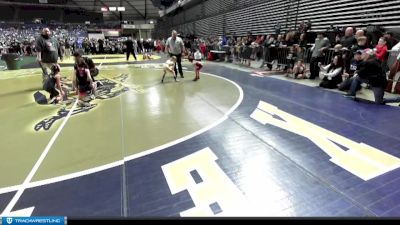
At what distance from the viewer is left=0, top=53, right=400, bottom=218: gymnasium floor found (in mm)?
2846

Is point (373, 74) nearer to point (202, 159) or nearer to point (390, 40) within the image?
point (390, 40)

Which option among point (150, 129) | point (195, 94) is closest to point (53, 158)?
point (150, 129)

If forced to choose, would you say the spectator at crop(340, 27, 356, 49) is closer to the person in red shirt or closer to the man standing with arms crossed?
the person in red shirt

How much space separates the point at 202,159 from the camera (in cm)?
387

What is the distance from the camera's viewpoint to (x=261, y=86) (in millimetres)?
9320

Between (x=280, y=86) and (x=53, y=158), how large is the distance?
7229 mm

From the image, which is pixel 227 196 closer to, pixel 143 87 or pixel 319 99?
pixel 319 99

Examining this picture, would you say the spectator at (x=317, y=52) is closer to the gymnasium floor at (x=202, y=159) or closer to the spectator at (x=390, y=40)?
the spectator at (x=390, y=40)

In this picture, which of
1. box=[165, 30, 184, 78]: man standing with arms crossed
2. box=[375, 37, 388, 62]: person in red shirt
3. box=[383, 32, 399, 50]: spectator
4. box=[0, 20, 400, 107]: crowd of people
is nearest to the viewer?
box=[0, 20, 400, 107]: crowd of people

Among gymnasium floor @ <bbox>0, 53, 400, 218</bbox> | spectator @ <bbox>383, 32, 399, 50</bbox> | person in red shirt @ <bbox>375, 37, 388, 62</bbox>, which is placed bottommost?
gymnasium floor @ <bbox>0, 53, 400, 218</bbox>

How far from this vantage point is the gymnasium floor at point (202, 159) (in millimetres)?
2846

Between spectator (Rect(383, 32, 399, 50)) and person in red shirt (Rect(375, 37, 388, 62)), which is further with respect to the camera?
spectator (Rect(383, 32, 399, 50))

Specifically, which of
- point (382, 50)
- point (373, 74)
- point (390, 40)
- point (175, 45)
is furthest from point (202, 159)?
point (175, 45)

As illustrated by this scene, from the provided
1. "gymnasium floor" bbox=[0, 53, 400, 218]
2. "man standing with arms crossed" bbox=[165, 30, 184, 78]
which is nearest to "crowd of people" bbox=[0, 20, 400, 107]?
"man standing with arms crossed" bbox=[165, 30, 184, 78]
